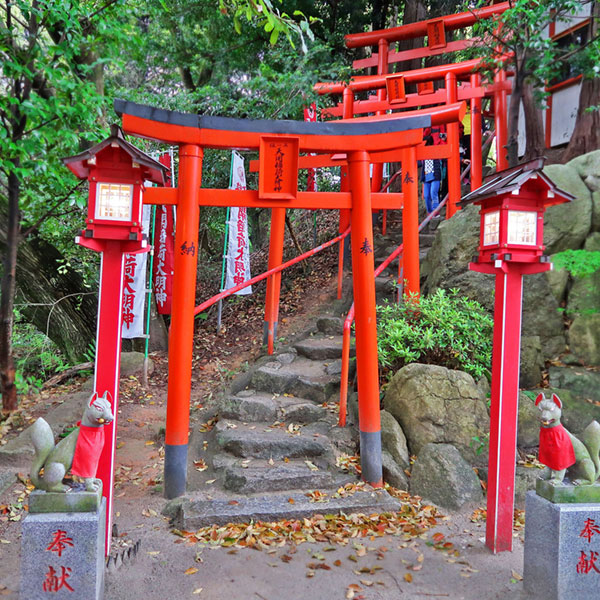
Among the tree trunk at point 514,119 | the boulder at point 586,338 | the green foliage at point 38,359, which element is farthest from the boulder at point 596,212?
the green foliage at point 38,359

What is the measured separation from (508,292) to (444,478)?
1949 mm

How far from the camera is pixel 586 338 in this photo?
661 centimetres

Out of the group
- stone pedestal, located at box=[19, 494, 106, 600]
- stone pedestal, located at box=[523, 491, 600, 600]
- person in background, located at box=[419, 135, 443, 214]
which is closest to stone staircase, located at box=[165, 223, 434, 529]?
stone pedestal, located at box=[19, 494, 106, 600]

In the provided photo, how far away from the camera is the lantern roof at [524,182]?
13.4 ft

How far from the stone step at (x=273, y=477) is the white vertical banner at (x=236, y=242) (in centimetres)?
437

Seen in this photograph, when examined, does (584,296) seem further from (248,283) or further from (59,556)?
(59,556)

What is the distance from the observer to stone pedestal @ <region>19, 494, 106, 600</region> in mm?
3156

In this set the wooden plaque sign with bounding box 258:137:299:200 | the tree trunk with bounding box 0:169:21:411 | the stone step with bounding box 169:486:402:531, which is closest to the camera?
the stone step with bounding box 169:486:402:531

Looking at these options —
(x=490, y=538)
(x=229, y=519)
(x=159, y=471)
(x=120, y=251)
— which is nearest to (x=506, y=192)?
(x=490, y=538)

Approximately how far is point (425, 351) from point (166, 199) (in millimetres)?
3256

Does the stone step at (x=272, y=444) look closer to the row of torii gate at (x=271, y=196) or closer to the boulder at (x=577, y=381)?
the row of torii gate at (x=271, y=196)

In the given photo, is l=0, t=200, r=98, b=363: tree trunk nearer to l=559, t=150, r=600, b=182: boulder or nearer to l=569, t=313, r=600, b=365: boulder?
l=569, t=313, r=600, b=365: boulder

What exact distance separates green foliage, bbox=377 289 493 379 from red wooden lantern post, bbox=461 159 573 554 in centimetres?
153

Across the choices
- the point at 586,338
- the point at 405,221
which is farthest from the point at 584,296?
the point at 405,221
